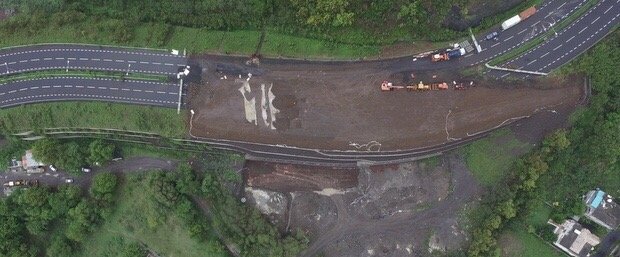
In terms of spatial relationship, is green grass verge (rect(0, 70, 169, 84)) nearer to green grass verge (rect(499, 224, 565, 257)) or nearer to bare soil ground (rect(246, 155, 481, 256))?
bare soil ground (rect(246, 155, 481, 256))

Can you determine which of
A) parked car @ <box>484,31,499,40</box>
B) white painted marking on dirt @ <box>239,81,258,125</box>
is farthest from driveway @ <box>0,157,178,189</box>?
parked car @ <box>484,31,499,40</box>

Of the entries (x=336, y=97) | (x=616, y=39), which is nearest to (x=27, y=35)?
(x=336, y=97)

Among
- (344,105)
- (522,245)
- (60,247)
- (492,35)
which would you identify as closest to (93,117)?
(60,247)

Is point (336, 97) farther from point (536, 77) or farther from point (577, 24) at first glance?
point (577, 24)

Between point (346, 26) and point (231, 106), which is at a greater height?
point (346, 26)

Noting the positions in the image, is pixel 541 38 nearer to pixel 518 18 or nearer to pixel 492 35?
pixel 518 18

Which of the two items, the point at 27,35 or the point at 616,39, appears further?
the point at 27,35
